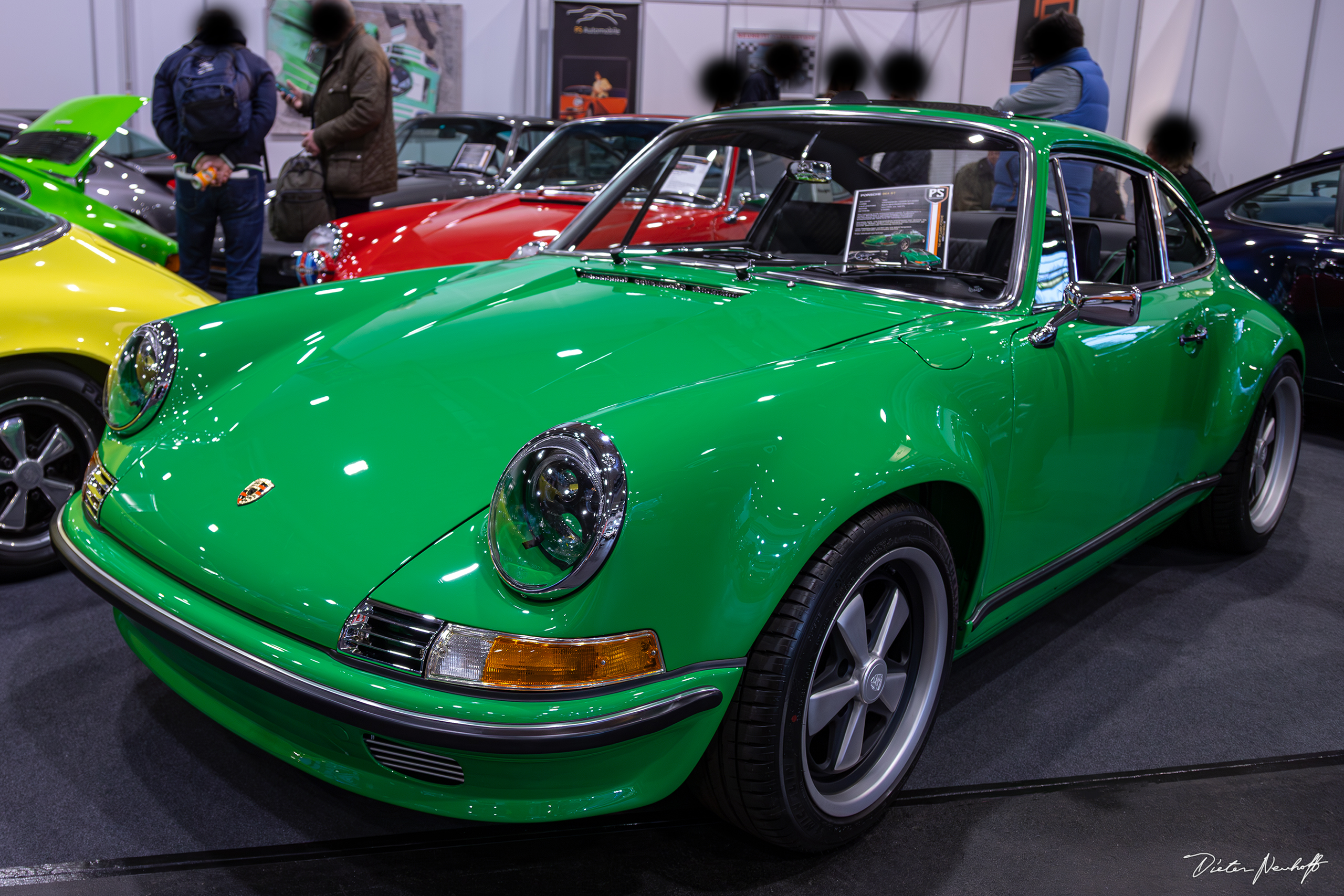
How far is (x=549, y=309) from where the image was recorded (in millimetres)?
2225

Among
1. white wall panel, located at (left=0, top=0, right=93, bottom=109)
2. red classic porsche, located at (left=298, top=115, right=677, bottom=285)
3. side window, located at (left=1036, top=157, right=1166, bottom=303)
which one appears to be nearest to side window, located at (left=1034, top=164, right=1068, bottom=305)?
side window, located at (left=1036, top=157, right=1166, bottom=303)

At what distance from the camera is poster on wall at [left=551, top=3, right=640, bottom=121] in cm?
1030

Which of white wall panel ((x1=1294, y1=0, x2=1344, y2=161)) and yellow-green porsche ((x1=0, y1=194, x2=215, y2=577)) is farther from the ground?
white wall panel ((x1=1294, y1=0, x2=1344, y2=161))

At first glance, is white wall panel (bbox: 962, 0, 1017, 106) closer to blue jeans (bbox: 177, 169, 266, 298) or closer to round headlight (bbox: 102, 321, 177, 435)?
blue jeans (bbox: 177, 169, 266, 298)

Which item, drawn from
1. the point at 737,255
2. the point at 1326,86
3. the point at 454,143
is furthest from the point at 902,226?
the point at 1326,86

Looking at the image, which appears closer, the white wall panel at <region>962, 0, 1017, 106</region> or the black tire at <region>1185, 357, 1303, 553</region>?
the black tire at <region>1185, 357, 1303, 553</region>

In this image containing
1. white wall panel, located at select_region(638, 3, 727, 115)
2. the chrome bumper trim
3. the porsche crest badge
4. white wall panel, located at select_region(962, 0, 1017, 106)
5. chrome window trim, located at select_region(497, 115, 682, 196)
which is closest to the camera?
the chrome bumper trim

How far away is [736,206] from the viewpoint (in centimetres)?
477

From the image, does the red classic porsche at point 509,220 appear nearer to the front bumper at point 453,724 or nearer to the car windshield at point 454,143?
the car windshield at point 454,143

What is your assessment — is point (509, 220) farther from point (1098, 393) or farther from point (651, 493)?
point (651, 493)

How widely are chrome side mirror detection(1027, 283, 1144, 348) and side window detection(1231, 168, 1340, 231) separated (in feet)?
10.6
